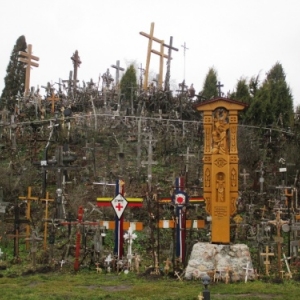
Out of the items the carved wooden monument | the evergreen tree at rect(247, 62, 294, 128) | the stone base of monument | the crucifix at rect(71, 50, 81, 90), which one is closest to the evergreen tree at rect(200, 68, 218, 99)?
the evergreen tree at rect(247, 62, 294, 128)

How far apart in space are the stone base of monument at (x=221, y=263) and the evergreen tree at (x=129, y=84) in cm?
1655

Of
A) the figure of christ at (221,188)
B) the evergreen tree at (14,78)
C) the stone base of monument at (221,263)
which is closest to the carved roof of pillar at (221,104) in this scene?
the figure of christ at (221,188)

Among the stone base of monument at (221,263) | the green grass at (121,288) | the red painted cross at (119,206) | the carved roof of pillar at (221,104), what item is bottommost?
the green grass at (121,288)

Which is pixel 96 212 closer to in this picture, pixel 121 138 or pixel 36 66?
pixel 121 138

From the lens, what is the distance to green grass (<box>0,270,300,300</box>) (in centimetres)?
980

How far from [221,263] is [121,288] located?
7.92 feet

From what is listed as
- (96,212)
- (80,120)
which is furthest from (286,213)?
(80,120)

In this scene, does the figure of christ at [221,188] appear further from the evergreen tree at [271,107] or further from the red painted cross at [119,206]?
the evergreen tree at [271,107]

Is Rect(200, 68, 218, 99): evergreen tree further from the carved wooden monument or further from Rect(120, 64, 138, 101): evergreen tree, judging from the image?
the carved wooden monument

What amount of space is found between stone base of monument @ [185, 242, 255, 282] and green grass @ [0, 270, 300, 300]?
12.3 inches

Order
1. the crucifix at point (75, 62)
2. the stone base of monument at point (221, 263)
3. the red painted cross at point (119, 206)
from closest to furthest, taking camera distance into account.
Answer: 1. the stone base of monument at point (221, 263)
2. the red painted cross at point (119, 206)
3. the crucifix at point (75, 62)

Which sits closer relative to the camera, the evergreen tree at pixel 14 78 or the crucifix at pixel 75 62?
the crucifix at pixel 75 62

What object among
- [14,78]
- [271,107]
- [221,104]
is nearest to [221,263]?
[221,104]

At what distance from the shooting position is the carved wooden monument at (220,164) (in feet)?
40.3
